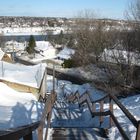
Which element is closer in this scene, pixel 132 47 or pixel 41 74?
pixel 41 74

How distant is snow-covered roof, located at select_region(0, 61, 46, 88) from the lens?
3291 cm

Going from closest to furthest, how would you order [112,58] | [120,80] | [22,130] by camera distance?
[22,130] → [120,80] → [112,58]

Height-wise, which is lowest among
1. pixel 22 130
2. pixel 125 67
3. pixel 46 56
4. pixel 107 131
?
pixel 46 56

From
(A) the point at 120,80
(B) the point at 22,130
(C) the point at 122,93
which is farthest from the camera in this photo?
(A) the point at 120,80

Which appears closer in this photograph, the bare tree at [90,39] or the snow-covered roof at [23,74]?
the snow-covered roof at [23,74]

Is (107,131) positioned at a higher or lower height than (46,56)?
higher

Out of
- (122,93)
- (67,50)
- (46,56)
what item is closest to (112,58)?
(122,93)

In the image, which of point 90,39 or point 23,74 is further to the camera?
point 90,39

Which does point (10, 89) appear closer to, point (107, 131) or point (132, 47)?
point (132, 47)

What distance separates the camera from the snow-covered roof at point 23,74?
32.9 metres

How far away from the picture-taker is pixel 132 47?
129 feet

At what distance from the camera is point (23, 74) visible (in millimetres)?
36531

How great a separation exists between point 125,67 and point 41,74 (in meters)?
9.44

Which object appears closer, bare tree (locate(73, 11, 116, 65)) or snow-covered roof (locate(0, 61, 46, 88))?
snow-covered roof (locate(0, 61, 46, 88))
